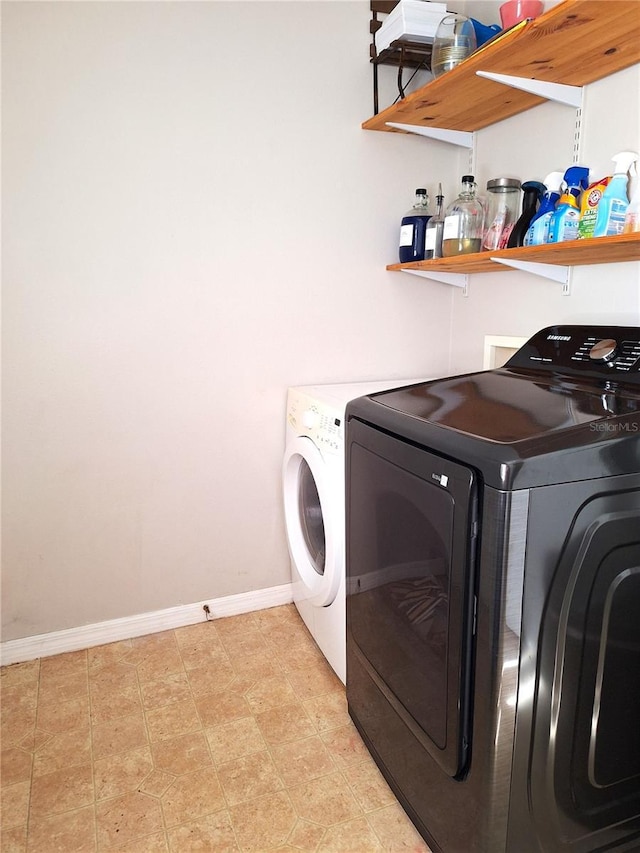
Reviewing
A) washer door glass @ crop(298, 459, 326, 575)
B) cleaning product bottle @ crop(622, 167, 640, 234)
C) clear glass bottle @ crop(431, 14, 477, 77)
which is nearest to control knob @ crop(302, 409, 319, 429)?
washer door glass @ crop(298, 459, 326, 575)

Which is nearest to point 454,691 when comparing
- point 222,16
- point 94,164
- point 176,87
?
point 94,164

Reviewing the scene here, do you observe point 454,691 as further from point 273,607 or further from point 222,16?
point 222,16

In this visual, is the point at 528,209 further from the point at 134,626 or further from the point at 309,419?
the point at 134,626

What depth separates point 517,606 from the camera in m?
1.04

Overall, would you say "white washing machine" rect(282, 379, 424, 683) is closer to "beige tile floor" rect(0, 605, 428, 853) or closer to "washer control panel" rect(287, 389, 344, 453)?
"washer control panel" rect(287, 389, 344, 453)

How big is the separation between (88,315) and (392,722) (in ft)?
5.07

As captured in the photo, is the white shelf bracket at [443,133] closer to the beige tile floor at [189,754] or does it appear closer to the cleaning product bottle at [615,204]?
the cleaning product bottle at [615,204]

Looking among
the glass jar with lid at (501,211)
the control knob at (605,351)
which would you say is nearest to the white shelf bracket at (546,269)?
the glass jar with lid at (501,211)

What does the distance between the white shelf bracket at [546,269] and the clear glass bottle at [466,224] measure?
0.74 ft

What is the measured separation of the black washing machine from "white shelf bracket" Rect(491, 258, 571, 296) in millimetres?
435

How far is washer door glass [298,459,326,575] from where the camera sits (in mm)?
2113

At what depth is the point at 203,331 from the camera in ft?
7.03

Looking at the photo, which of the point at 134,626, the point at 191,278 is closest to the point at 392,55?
the point at 191,278

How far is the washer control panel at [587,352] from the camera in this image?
141 centimetres
